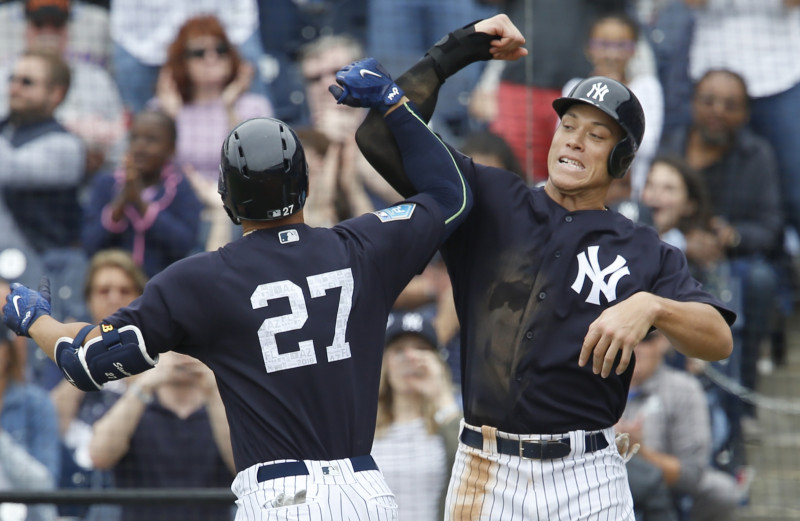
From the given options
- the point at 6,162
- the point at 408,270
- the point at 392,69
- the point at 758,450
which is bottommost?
the point at 758,450

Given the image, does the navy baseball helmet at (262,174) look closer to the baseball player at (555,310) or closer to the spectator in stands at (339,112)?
the baseball player at (555,310)

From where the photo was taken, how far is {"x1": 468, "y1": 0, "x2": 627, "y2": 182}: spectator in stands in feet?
18.5

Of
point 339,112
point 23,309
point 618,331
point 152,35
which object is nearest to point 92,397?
point 339,112

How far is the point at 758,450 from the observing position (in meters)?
6.16

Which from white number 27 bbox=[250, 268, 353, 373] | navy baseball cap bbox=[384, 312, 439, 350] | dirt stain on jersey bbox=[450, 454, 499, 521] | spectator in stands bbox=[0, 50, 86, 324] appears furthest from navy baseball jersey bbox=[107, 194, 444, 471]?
spectator in stands bbox=[0, 50, 86, 324]

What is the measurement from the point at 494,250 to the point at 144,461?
2.67 meters

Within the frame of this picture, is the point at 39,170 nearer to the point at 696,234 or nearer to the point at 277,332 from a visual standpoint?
the point at 696,234

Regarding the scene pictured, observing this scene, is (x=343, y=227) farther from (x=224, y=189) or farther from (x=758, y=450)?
(x=758, y=450)

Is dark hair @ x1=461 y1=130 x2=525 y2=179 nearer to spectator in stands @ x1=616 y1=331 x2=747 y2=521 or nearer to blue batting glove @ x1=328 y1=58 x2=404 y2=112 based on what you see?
spectator in stands @ x1=616 y1=331 x2=747 y2=521

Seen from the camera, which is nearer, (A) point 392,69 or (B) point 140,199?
(B) point 140,199

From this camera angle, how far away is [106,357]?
278cm

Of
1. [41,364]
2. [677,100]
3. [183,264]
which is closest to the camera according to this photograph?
[183,264]

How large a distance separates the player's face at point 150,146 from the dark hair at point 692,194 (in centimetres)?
268

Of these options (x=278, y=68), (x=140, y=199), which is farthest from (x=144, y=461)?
(x=278, y=68)
